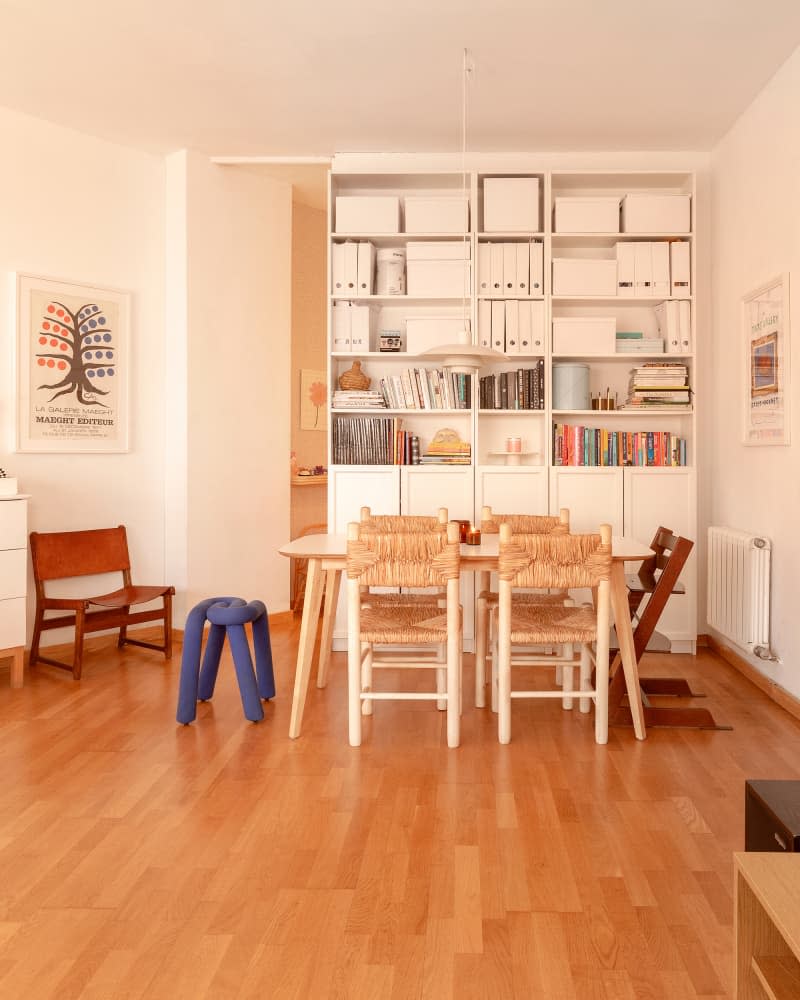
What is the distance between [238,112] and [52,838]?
3.91 metres

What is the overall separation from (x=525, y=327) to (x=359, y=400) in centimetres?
110

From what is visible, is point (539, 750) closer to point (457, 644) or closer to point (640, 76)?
point (457, 644)

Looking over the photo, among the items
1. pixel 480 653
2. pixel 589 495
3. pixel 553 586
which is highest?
pixel 589 495

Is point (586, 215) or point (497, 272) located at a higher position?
point (586, 215)

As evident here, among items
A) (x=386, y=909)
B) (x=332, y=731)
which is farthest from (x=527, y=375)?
(x=386, y=909)

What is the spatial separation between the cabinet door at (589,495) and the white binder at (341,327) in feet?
4.89

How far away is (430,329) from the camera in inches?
205

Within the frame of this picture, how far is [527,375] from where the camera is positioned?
5172 mm

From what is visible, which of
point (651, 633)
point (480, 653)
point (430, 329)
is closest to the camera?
point (651, 633)

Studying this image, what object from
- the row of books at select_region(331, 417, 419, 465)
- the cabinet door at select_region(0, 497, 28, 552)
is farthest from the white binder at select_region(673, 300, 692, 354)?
the cabinet door at select_region(0, 497, 28, 552)

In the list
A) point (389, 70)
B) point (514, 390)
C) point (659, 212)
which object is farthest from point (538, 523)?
point (389, 70)

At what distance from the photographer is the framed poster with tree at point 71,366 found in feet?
16.1

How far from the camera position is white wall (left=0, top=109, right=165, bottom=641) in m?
4.86

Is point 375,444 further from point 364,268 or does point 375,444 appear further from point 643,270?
point 643,270
